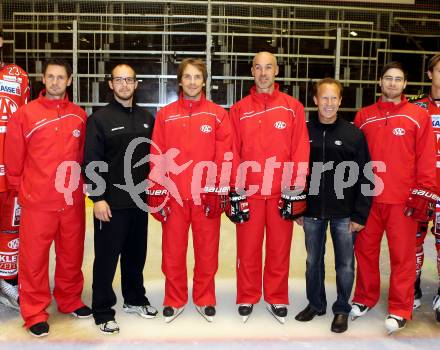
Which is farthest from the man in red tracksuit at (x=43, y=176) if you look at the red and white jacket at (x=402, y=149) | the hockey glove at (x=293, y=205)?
the red and white jacket at (x=402, y=149)

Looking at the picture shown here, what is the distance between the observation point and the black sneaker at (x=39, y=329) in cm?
260

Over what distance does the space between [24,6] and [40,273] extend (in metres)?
7.45

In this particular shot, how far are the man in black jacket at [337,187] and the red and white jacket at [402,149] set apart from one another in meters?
0.11

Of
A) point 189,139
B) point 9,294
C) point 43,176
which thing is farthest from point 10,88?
point 9,294

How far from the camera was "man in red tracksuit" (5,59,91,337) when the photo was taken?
8.53 feet

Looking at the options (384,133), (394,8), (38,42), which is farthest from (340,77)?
(384,133)

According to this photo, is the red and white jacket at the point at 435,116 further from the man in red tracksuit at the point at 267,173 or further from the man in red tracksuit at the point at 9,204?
the man in red tracksuit at the point at 9,204

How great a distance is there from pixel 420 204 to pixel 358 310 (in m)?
0.77

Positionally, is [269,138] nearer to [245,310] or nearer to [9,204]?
[245,310]

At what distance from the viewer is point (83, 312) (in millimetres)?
2852

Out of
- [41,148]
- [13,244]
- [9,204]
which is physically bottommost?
[13,244]

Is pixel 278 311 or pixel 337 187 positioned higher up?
pixel 337 187

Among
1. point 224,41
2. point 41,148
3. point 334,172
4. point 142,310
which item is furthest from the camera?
point 224,41

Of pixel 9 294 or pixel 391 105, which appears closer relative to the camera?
pixel 391 105
